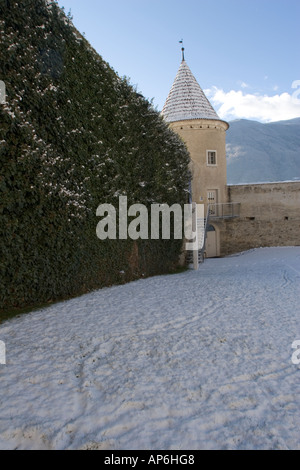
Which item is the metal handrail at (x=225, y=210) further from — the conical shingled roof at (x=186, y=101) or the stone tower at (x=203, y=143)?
the conical shingled roof at (x=186, y=101)

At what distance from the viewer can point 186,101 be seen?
68.2 ft

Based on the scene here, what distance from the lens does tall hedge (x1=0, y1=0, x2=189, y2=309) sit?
4996mm

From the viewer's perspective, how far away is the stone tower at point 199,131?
20531mm

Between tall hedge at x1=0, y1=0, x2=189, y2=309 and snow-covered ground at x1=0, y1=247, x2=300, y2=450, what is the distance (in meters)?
0.97

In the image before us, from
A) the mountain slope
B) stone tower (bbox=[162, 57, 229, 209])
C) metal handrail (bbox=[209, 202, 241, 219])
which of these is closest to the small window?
stone tower (bbox=[162, 57, 229, 209])

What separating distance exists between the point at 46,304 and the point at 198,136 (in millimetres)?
17092

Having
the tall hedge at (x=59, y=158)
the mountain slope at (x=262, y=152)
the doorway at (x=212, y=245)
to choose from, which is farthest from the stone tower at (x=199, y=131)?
the mountain slope at (x=262, y=152)

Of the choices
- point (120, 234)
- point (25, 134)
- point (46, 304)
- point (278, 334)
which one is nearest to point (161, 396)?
Answer: point (278, 334)

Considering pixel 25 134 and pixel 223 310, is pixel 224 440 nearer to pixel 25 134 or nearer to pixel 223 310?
pixel 223 310

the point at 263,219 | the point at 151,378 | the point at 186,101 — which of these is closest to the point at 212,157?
the point at 186,101

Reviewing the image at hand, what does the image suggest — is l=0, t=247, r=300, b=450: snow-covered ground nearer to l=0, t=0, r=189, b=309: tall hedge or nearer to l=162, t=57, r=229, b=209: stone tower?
l=0, t=0, r=189, b=309: tall hedge

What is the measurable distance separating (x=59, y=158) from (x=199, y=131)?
1616 cm

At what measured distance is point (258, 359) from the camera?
373 centimetres

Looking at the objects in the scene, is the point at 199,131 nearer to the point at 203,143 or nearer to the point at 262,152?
the point at 203,143
